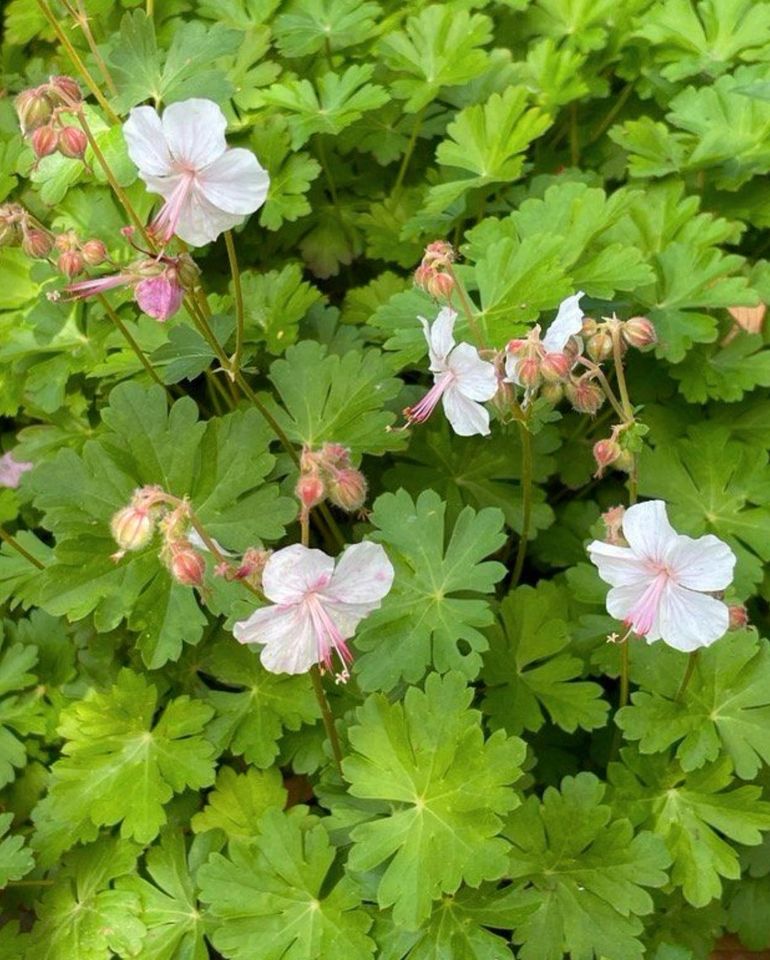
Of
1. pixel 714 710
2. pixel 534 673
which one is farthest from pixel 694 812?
pixel 534 673

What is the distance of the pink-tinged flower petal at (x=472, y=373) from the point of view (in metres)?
1.38

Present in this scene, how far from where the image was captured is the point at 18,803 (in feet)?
6.16

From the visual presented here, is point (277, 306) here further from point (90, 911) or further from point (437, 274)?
point (90, 911)

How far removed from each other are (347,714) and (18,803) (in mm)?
714

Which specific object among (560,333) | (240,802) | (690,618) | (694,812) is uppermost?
(560,333)

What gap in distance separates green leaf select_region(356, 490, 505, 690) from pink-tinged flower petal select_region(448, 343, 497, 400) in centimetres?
26

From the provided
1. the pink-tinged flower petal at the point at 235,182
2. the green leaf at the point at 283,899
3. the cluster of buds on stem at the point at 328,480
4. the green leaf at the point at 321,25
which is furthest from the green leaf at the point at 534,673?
the green leaf at the point at 321,25

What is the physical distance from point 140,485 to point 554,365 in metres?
0.75

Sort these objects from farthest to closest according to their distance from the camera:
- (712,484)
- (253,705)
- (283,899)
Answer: (712,484) < (253,705) < (283,899)

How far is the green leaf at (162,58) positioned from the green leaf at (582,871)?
4.64 feet

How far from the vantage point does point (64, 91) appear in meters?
1.51

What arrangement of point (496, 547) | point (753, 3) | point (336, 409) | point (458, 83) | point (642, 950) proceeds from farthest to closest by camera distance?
point (753, 3)
point (458, 83)
point (336, 409)
point (496, 547)
point (642, 950)

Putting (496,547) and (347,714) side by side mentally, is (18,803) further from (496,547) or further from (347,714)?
(496,547)

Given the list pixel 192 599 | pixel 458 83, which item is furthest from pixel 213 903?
pixel 458 83
